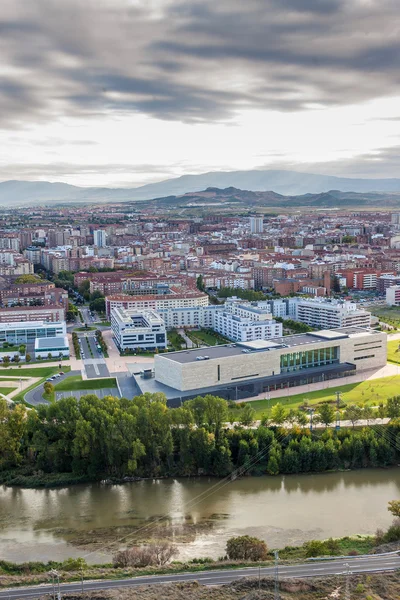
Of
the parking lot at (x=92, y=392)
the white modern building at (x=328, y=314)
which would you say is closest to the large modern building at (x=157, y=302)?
the white modern building at (x=328, y=314)

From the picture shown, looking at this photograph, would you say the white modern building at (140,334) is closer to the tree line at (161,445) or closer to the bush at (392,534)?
the tree line at (161,445)

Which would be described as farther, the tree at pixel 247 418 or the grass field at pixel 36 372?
the grass field at pixel 36 372

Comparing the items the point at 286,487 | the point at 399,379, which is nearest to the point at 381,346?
the point at 399,379

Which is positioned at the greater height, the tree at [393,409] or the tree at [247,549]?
the tree at [393,409]

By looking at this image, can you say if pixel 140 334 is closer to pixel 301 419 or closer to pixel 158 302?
pixel 158 302

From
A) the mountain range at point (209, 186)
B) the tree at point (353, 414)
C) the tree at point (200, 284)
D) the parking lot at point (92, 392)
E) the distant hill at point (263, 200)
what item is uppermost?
the mountain range at point (209, 186)

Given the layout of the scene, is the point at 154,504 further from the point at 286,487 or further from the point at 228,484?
the point at 286,487

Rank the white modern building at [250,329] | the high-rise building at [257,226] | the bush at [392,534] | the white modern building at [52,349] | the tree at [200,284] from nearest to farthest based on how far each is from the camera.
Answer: the bush at [392,534]
the white modern building at [52,349]
the white modern building at [250,329]
the tree at [200,284]
the high-rise building at [257,226]

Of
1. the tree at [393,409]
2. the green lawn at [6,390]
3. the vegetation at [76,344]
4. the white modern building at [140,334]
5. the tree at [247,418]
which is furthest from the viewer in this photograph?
the white modern building at [140,334]
